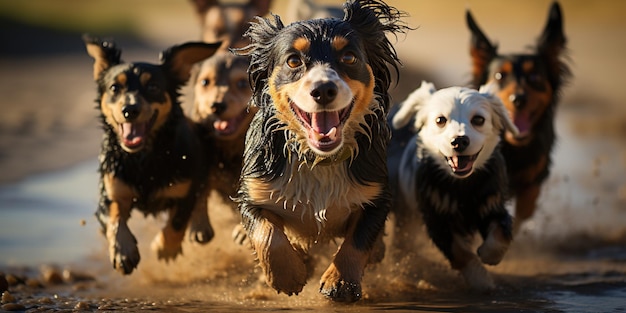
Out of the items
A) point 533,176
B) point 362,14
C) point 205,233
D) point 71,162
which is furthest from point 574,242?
point 71,162

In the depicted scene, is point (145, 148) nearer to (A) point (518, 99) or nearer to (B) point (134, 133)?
(B) point (134, 133)

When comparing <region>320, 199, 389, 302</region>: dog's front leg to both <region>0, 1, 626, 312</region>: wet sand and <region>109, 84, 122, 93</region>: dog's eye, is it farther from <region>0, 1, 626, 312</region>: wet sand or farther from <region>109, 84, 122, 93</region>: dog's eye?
<region>109, 84, 122, 93</region>: dog's eye

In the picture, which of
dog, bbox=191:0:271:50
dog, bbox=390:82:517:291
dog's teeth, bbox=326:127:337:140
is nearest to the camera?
dog's teeth, bbox=326:127:337:140

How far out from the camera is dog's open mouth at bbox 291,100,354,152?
5531 mm

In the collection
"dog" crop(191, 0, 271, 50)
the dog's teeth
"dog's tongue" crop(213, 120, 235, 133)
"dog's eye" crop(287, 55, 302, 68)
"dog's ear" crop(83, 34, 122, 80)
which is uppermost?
"dog" crop(191, 0, 271, 50)

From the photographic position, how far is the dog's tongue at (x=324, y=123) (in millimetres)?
5543

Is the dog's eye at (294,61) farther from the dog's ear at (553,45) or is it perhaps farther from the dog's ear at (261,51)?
the dog's ear at (553,45)

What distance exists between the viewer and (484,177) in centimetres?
670

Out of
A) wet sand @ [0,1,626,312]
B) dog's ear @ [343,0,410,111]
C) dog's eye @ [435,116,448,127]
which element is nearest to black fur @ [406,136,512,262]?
dog's eye @ [435,116,448,127]

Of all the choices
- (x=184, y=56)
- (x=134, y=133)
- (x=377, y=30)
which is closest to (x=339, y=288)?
(x=377, y=30)

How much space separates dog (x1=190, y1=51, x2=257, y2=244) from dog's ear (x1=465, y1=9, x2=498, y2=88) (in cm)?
176

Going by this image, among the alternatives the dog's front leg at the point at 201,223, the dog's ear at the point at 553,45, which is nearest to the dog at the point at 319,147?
the dog's front leg at the point at 201,223

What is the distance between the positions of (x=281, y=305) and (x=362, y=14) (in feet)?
5.65

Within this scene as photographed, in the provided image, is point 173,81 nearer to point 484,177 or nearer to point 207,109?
point 207,109
